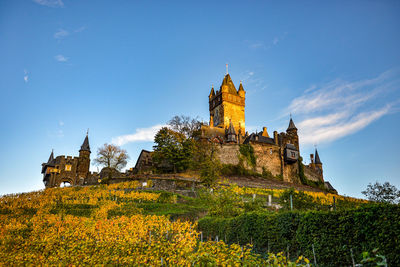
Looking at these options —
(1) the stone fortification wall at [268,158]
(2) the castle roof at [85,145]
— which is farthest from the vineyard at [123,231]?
(2) the castle roof at [85,145]

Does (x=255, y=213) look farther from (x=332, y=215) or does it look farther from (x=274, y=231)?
(x=332, y=215)

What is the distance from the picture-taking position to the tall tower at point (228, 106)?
6656 cm

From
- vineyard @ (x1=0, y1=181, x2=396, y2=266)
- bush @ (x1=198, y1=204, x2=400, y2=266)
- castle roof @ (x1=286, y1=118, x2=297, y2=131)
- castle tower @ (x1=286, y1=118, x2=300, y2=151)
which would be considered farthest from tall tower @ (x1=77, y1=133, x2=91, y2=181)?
bush @ (x1=198, y1=204, x2=400, y2=266)

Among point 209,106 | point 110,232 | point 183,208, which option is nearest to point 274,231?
point 110,232

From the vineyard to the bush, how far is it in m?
0.39

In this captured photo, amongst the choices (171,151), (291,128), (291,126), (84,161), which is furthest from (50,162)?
(291,126)

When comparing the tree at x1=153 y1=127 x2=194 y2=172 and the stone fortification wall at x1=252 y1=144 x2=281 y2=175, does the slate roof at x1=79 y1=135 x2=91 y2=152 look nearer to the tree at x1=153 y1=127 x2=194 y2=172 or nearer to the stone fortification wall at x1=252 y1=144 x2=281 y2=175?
the tree at x1=153 y1=127 x2=194 y2=172

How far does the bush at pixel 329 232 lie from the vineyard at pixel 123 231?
0.39 meters

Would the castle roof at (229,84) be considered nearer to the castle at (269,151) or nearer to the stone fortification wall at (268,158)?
the castle at (269,151)

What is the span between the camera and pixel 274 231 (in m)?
10.8

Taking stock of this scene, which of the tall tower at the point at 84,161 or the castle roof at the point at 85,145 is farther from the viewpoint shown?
the castle roof at the point at 85,145

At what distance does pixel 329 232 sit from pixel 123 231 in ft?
29.2

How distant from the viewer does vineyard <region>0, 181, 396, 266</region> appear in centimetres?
773

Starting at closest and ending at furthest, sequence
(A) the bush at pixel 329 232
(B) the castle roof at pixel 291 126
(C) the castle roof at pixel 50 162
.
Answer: (A) the bush at pixel 329 232 → (C) the castle roof at pixel 50 162 → (B) the castle roof at pixel 291 126
